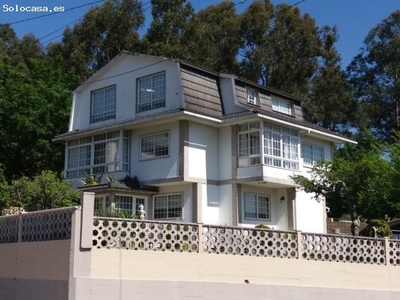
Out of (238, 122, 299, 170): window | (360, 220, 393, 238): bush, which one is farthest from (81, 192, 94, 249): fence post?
(238, 122, 299, 170): window

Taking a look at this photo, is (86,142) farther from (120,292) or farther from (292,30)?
(292,30)

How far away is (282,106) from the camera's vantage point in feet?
98.7

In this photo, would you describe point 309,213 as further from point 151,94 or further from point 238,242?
point 238,242

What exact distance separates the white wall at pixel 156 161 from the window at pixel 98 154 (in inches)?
16.6

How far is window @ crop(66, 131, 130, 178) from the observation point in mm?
26547

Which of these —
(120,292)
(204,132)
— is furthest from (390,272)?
(204,132)

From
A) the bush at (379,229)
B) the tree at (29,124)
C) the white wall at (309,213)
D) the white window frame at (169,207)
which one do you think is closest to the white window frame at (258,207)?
the white wall at (309,213)

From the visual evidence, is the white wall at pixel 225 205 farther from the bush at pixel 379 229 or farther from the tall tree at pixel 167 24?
the tall tree at pixel 167 24

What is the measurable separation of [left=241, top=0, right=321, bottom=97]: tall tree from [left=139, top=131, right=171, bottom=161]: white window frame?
19280 mm

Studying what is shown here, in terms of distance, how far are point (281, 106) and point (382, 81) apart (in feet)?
68.0

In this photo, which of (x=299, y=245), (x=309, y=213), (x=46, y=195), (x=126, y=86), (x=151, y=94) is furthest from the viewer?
(x=309, y=213)

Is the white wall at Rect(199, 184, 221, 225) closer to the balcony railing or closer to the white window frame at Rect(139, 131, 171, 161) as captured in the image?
the white window frame at Rect(139, 131, 171, 161)

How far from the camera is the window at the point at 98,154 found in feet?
87.1

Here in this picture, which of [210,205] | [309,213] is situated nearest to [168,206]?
[210,205]
